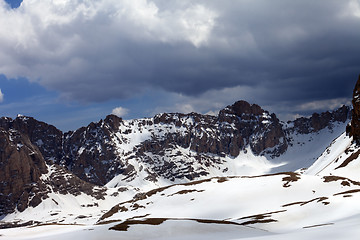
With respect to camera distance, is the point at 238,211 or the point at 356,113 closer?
the point at 238,211

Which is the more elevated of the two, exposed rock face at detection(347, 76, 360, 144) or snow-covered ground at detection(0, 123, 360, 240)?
exposed rock face at detection(347, 76, 360, 144)

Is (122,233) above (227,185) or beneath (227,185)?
beneath

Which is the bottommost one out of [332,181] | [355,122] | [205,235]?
[205,235]

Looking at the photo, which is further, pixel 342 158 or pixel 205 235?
Result: pixel 342 158

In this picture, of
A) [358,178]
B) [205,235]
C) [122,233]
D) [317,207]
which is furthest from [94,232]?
[358,178]

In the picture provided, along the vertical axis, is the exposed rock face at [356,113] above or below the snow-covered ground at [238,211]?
above

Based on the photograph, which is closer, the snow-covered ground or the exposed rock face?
the snow-covered ground

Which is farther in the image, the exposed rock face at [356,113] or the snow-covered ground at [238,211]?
the exposed rock face at [356,113]

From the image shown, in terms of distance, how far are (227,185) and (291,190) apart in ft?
98.2

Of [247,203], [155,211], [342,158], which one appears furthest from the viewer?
[342,158]

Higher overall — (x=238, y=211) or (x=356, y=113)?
(x=356, y=113)

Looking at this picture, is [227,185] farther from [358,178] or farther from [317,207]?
[317,207]

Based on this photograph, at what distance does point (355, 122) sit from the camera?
179625 millimetres

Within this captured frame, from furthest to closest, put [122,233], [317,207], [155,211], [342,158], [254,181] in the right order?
[342,158] < [254,181] < [155,211] < [317,207] < [122,233]
